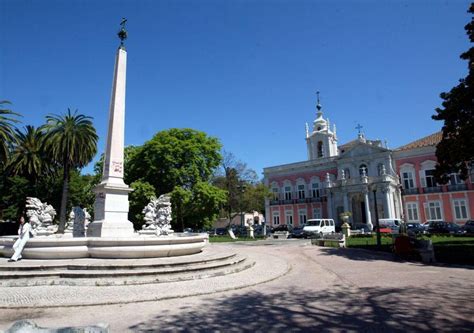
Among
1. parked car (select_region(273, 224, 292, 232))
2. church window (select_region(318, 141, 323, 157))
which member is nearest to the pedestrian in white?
parked car (select_region(273, 224, 292, 232))

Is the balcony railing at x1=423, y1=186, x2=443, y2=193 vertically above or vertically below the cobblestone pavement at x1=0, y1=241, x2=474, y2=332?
above

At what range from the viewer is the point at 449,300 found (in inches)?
241

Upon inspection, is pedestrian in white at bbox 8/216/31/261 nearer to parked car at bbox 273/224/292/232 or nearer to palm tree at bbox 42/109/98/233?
palm tree at bbox 42/109/98/233

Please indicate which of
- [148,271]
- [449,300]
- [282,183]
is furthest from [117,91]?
[282,183]

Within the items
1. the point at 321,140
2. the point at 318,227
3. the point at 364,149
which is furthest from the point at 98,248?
the point at 321,140

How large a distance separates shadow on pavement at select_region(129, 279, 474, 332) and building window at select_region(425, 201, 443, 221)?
34141mm

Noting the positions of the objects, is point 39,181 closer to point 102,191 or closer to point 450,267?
point 102,191

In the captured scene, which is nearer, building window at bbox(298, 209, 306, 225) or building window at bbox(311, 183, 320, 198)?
building window at bbox(311, 183, 320, 198)

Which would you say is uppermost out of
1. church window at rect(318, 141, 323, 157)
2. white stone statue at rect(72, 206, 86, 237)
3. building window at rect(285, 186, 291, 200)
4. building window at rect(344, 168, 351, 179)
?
church window at rect(318, 141, 323, 157)

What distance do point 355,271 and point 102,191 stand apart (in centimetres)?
987

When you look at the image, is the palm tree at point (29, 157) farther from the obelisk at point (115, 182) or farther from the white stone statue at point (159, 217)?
the obelisk at point (115, 182)

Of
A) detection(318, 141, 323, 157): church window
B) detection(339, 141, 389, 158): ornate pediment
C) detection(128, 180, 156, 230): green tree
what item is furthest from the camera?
detection(318, 141, 323, 157): church window

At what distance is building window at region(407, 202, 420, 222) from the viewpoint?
37.1 meters

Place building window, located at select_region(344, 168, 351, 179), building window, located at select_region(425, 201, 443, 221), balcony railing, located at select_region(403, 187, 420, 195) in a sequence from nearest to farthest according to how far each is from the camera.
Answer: building window, located at select_region(425, 201, 443, 221)
balcony railing, located at select_region(403, 187, 420, 195)
building window, located at select_region(344, 168, 351, 179)
